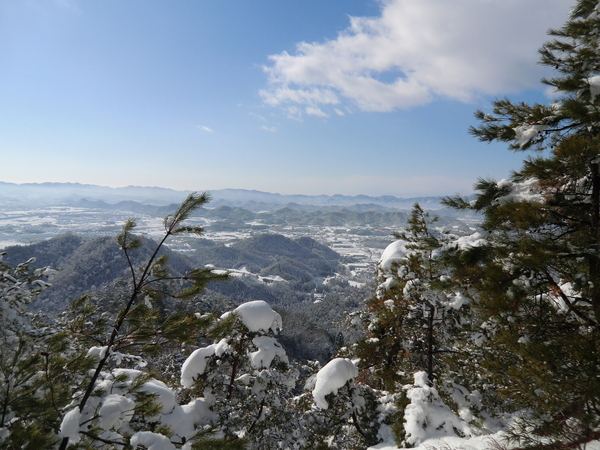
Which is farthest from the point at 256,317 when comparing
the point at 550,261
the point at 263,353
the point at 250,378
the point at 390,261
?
the point at 550,261

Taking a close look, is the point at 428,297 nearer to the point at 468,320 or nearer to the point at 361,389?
the point at 468,320

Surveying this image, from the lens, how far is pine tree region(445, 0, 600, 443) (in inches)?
127

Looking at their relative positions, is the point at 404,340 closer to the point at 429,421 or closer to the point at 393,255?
the point at 393,255

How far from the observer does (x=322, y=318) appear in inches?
3556

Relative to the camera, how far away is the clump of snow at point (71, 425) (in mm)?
2512

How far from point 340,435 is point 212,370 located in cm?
410

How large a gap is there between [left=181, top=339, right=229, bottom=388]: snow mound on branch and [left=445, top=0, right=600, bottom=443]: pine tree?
593 cm

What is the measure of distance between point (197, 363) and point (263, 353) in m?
1.76

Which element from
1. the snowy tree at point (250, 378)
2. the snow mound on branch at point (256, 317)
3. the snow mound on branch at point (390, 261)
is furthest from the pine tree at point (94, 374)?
the snow mound on branch at point (390, 261)

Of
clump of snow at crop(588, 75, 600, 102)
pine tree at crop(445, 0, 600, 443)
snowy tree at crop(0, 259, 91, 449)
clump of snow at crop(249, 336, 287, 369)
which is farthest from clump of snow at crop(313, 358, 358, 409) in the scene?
clump of snow at crop(588, 75, 600, 102)

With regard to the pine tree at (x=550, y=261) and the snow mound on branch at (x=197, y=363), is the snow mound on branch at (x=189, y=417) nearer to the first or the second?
the snow mound on branch at (x=197, y=363)

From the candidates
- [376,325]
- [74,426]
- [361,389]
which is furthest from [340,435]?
[74,426]

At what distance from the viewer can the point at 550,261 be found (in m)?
3.51

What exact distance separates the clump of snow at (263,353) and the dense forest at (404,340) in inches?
1.3
